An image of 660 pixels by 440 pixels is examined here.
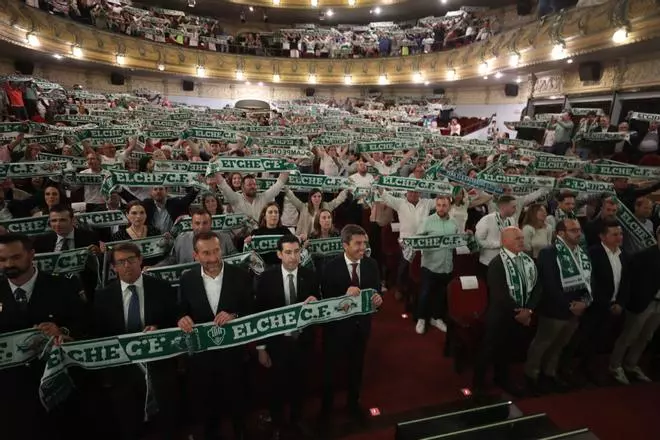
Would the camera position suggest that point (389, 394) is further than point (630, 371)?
No

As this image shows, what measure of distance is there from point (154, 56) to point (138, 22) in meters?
2.41

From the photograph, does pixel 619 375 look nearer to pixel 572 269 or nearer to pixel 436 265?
pixel 572 269

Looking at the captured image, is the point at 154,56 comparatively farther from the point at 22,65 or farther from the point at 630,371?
the point at 630,371

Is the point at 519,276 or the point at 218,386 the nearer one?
the point at 218,386

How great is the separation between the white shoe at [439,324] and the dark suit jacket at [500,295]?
140 cm

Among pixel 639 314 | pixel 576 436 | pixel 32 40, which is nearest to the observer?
pixel 576 436

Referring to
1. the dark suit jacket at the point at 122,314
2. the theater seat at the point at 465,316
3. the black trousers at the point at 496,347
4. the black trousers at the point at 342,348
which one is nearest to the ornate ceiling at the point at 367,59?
the theater seat at the point at 465,316

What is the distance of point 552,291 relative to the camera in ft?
10.4

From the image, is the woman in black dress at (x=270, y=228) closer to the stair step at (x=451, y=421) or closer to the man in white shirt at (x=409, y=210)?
the man in white shirt at (x=409, y=210)

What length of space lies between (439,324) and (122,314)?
11.4ft

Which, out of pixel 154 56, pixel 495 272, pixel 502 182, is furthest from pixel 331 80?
pixel 495 272

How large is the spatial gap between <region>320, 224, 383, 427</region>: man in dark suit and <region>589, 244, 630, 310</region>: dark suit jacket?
6.69 feet

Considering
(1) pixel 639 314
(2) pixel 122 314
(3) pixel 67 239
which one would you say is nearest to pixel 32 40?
(3) pixel 67 239

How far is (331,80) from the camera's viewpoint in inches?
984
